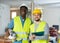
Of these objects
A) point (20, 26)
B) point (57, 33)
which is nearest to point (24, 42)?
point (20, 26)

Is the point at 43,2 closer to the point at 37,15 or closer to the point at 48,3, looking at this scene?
the point at 48,3

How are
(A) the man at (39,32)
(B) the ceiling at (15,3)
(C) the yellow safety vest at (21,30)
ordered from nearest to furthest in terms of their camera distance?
(A) the man at (39,32) < (C) the yellow safety vest at (21,30) < (B) the ceiling at (15,3)

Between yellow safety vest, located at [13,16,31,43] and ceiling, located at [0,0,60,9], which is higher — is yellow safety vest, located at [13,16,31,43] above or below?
below

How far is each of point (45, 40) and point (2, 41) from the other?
1590mm

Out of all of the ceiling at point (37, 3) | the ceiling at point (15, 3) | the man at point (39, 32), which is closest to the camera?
the man at point (39, 32)

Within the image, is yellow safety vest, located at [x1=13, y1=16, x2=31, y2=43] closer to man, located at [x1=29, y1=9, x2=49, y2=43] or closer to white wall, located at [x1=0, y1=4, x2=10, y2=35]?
man, located at [x1=29, y1=9, x2=49, y2=43]

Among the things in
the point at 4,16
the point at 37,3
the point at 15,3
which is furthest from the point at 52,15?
the point at 4,16

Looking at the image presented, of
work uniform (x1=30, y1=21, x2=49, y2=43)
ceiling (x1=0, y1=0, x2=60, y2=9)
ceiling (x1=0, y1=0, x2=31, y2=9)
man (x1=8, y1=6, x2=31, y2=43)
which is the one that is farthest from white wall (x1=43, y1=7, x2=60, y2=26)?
work uniform (x1=30, y1=21, x2=49, y2=43)

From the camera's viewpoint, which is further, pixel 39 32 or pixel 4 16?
pixel 4 16

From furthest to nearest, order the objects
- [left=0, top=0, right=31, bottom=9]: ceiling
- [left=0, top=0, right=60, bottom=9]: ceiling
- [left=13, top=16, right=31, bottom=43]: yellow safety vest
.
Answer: [left=0, top=0, right=31, bottom=9]: ceiling → [left=0, top=0, right=60, bottom=9]: ceiling → [left=13, top=16, right=31, bottom=43]: yellow safety vest

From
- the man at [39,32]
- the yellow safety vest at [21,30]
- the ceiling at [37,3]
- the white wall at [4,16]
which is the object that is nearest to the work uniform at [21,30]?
the yellow safety vest at [21,30]

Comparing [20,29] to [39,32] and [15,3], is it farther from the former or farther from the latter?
[15,3]

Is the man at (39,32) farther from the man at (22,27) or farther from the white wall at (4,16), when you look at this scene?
the white wall at (4,16)

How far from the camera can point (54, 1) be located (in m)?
3.52
